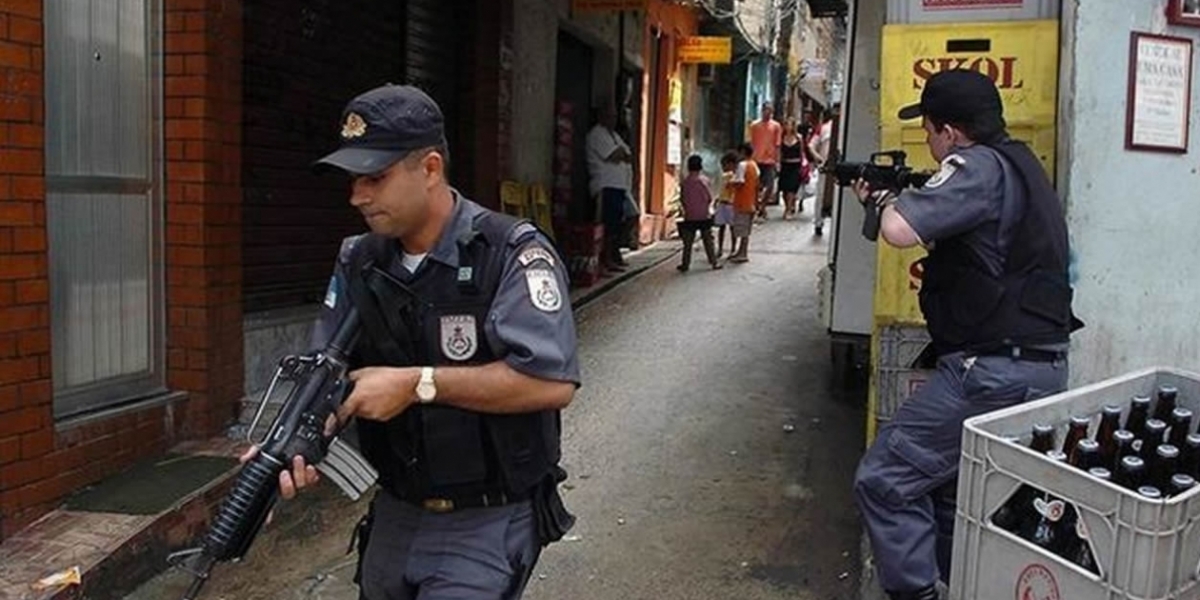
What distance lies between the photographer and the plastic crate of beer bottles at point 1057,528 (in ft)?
6.82

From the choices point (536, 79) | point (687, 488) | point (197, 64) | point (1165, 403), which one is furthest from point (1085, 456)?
point (536, 79)

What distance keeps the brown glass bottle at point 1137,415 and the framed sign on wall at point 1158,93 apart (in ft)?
4.02

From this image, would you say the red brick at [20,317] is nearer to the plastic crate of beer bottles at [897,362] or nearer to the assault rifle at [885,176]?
the assault rifle at [885,176]

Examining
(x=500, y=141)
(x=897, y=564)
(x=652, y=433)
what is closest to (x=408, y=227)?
(x=897, y=564)

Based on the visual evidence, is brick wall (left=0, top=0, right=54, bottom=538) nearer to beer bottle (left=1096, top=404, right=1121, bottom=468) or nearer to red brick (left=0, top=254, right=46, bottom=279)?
red brick (left=0, top=254, right=46, bottom=279)

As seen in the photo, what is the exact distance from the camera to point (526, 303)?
2264 mm

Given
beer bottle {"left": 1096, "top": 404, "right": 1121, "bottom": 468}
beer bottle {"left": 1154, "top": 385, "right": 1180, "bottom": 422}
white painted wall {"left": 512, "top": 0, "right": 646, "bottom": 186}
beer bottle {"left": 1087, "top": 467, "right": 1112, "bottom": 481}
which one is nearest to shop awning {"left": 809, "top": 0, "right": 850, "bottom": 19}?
white painted wall {"left": 512, "top": 0, "right": 646, "bottom": 186}

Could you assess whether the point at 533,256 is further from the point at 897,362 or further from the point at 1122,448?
the point at 897,362

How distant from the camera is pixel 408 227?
2322 mm

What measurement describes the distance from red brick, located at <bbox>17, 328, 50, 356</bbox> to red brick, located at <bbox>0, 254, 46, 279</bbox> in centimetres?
21

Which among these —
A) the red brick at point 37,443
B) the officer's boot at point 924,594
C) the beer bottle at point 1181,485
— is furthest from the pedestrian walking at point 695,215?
the beer bottle at point 1181,485

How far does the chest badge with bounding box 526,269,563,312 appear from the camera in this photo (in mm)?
2273

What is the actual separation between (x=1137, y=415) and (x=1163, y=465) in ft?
0.83

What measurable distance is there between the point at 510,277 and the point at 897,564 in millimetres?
1765
